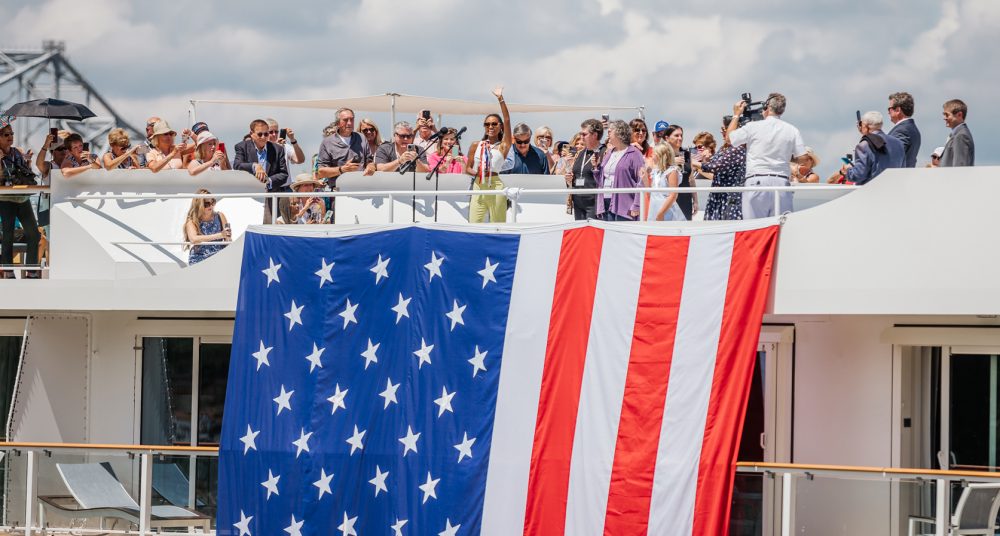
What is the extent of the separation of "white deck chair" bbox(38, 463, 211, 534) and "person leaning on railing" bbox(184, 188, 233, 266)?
2408 millimetres

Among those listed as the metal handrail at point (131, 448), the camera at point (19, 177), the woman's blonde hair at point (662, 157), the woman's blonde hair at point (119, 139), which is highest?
the woman's blonde hair at point (119, 139)

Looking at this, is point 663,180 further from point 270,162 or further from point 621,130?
point 270,162

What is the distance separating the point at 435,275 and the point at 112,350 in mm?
4450

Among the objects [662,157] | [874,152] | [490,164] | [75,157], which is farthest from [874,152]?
[75,157]

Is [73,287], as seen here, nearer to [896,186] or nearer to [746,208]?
[746,208]

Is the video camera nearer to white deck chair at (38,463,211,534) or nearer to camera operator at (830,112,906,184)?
camera operator at (830,112,906,184)

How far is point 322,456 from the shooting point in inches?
550

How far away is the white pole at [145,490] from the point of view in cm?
1405

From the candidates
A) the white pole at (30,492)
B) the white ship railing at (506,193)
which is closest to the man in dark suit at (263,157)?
the white ship railing at (506,193)

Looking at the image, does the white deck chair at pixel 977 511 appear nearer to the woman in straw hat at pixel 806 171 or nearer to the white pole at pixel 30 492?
the woman in straw hat at pixel 806 171

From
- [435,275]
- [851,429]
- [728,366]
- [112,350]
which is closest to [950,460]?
[851,429]

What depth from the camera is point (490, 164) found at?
48.5ft

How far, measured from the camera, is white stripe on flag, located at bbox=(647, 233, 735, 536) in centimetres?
1277

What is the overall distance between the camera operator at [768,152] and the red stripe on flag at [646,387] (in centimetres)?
83
